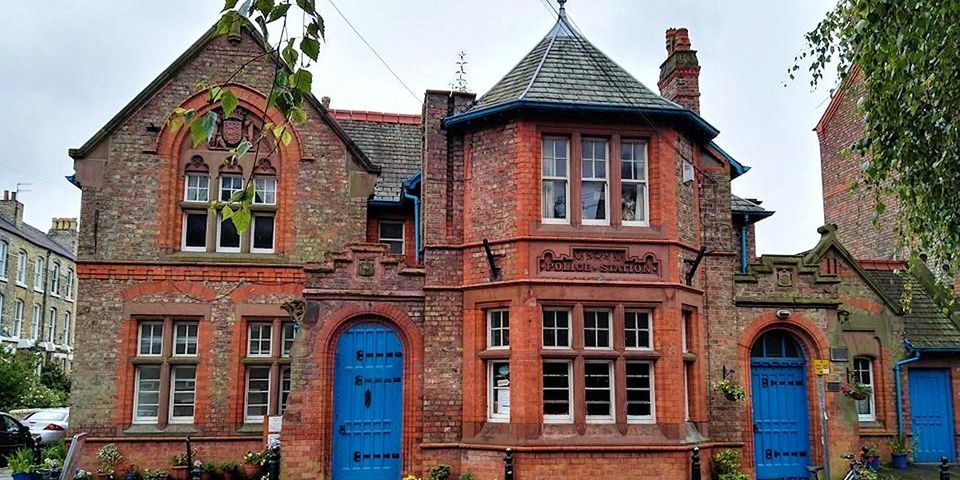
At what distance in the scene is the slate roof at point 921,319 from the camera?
18.5m

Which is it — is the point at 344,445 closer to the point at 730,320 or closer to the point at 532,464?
the point at 532,464

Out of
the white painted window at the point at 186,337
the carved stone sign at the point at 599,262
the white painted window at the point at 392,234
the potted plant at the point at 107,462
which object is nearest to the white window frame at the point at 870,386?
the carved stone sign at the point at 599,262

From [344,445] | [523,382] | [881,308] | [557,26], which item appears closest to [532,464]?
[523,382]

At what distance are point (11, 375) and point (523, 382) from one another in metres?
24.3

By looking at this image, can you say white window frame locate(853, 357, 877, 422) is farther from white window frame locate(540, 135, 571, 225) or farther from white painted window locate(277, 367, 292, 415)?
white painted window locate(277, 367, 292, 415)

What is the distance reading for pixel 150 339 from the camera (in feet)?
56.2

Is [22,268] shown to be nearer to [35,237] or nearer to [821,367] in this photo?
[35,237]

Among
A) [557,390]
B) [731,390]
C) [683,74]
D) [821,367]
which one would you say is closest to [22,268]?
[557,390]

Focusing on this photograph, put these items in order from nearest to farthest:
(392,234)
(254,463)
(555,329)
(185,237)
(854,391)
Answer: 1. (555,329)
2. (854,391)
3. (254,463)
4. (185,237)
5. (392,234)

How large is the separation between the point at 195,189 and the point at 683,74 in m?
10.9

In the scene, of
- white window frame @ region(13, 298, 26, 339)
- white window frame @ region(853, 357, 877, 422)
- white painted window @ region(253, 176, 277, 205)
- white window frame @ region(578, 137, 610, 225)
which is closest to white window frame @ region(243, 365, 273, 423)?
white painted window @ region(253, 176, 277, 205)

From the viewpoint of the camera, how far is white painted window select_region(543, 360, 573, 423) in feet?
45.4

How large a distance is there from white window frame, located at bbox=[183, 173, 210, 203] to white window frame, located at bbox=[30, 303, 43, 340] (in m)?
30.8

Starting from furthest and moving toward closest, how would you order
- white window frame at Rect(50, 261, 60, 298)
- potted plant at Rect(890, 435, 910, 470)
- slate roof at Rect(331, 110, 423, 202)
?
white window frame at Rect(50, 261, 60, 298), slate roof at Rect(331, 110, 423, 202), potted plant at Rect(890, 435, 910, 470)
